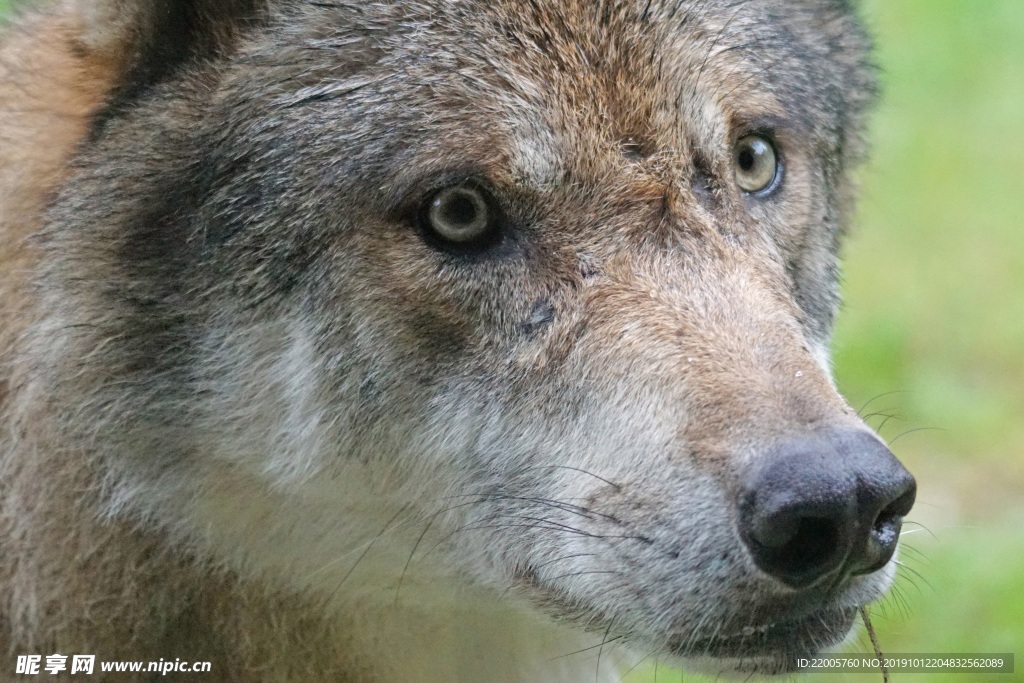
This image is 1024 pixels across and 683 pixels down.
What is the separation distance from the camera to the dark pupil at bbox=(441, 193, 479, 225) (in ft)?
9.61

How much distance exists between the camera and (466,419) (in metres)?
2.92

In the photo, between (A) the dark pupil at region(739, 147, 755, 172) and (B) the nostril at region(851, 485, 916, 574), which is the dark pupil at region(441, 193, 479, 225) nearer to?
(A) the dark pupil at region(739, 147, 755, 172)

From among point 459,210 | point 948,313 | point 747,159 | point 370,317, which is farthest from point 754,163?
point 948,313

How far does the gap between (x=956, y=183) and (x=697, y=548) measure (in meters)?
6.98

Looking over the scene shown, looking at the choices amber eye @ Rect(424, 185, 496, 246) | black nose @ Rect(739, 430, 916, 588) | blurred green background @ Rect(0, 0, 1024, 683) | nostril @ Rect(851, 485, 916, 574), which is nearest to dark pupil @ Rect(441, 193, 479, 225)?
amber eye @ Rect(424, 185, 496, 246)

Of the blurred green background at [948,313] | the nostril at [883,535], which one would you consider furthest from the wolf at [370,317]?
the blurred green background at [948,313]

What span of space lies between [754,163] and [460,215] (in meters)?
0.83

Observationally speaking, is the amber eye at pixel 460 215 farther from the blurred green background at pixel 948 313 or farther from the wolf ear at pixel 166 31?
the blurred green background at pixel 948 313

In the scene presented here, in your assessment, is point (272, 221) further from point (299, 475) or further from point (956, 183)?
point (956, 183)

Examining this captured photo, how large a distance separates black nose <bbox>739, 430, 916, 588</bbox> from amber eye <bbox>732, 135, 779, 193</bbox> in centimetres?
94

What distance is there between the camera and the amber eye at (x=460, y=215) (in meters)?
2.92

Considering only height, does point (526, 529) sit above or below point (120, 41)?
below

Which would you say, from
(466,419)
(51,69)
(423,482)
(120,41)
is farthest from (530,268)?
(51,69)

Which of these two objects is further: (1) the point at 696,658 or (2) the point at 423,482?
(2) the point at 423,482
